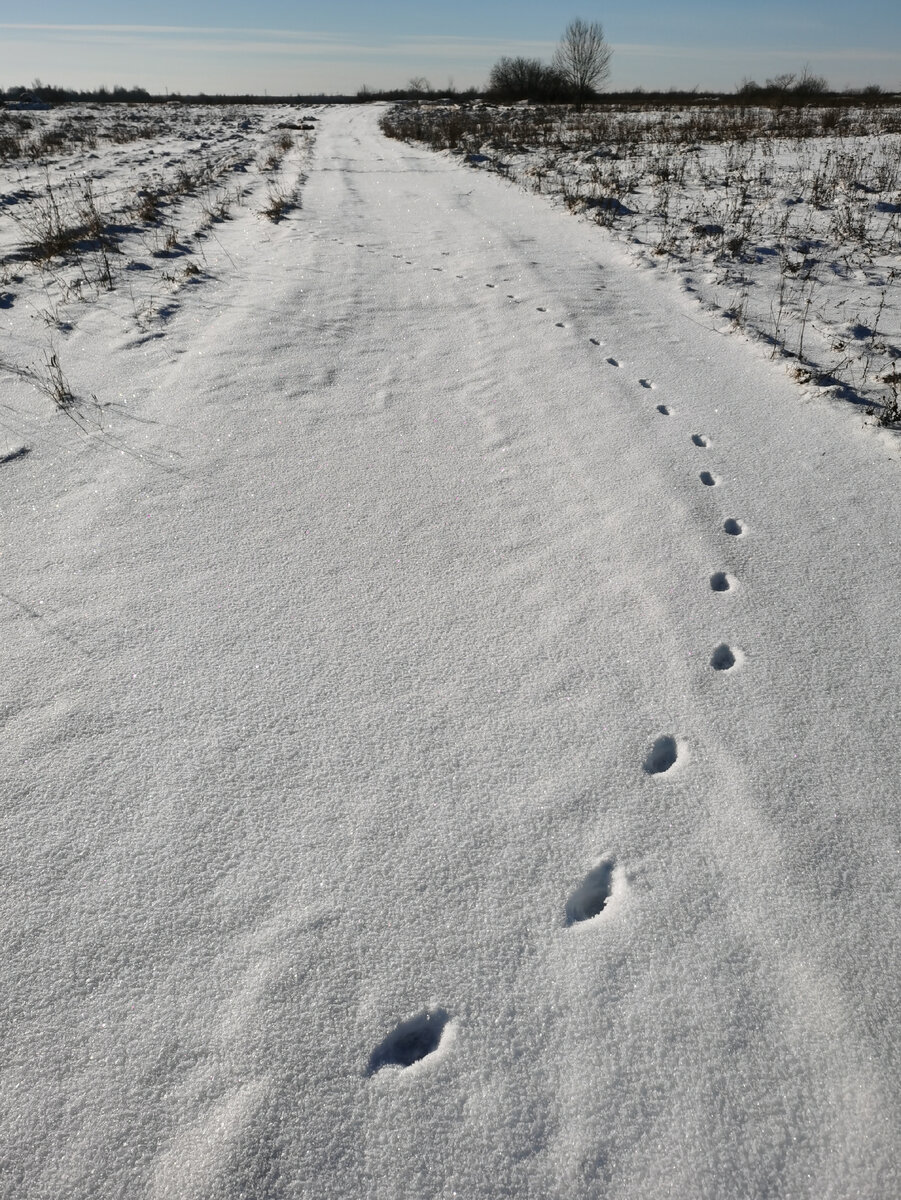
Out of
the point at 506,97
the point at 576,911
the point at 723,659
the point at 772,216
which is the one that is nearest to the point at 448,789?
the point at 576,911

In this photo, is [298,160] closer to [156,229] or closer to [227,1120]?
[156,229]

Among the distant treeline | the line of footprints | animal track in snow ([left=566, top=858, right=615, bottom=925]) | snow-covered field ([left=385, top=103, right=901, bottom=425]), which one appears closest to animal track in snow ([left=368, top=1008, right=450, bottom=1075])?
the line of footprints

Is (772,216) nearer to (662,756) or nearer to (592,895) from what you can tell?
(662,756)

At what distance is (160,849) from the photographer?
1.57m

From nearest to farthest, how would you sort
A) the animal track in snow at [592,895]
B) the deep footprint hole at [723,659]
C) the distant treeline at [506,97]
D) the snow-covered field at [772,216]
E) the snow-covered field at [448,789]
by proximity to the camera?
1. the snow-covered field at [448,789]
2. the animal track in snow at [592,895]
3. the deep footprint hole at [723,659]
4. the snow-covered field at [772,216]
5. the distant treeline at [506,97]

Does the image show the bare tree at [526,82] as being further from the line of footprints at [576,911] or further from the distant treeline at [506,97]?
the line of footprints at [576,911]

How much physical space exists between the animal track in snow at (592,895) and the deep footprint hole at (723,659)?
0.79 metres

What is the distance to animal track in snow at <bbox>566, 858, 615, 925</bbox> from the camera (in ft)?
4.81

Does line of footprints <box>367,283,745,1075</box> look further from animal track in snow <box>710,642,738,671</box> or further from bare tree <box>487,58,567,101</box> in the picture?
bare tree <box>487,58,567,101</box>

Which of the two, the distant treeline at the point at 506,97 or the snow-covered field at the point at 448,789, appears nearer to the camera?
the snow-covered field at the point at 448,789

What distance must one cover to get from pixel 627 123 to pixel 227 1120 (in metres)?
20.7

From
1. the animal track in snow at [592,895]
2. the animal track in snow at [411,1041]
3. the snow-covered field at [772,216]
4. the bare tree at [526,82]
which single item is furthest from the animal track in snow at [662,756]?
the bare tree at [526,82]

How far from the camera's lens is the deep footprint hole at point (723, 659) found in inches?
80.7

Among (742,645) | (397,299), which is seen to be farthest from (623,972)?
(397,299)
